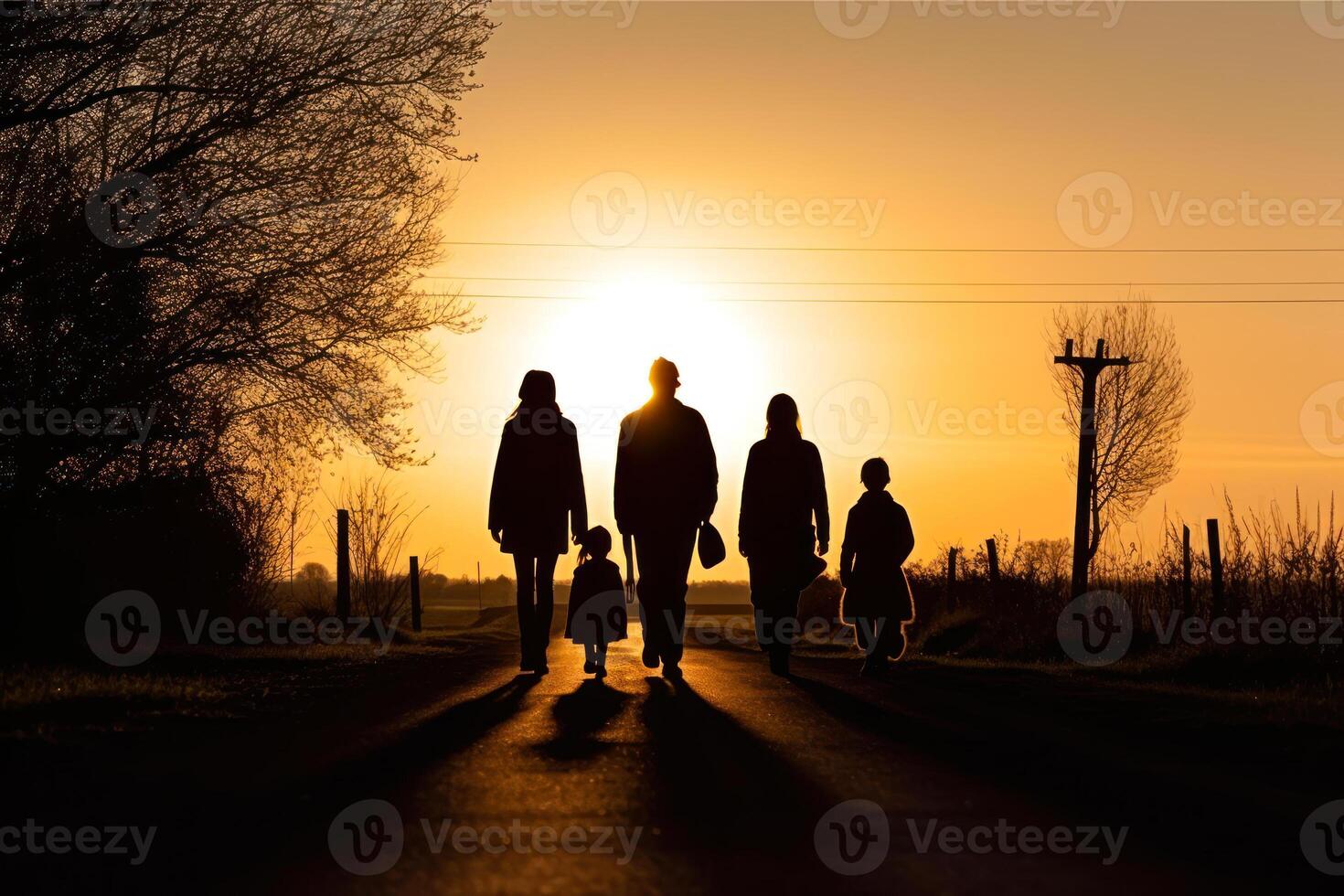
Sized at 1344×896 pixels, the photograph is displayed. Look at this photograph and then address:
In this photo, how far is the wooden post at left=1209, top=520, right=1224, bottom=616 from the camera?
22531mm

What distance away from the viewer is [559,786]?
271 inches

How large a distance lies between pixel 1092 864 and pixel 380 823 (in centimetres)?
273

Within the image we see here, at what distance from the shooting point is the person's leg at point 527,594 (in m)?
13.6

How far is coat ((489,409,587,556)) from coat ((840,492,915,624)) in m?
2.93

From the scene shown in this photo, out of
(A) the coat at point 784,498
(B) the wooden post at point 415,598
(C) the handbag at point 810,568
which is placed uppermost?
(A) the coat at point 784,498

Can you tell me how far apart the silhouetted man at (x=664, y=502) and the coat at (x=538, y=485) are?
47 centimetres

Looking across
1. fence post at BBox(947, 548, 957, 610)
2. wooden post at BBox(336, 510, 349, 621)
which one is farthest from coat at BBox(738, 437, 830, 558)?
fence post at BBox(947, 548, 957, 610)

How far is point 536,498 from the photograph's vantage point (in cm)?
1360

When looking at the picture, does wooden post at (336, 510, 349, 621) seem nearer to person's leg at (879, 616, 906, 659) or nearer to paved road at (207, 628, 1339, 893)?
person's leg at (879, 616, 906, 659)

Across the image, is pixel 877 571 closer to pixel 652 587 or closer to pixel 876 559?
pixel 876 559

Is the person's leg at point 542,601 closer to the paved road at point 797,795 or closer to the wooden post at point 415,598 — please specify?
the paved road at point 797,795

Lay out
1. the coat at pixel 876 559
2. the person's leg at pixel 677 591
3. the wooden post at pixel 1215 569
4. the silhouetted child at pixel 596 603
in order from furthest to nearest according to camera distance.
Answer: the wooden post at pixel 1215 569
the coat at pixel 876 559
the silhouetted child at pixel 596 603
the person's leg at pixel 677 591

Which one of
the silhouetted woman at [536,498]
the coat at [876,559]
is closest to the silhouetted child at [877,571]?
the coat at [876,559]

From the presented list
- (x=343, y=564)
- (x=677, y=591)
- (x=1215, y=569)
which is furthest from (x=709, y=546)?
(x=343, y=564)
